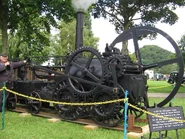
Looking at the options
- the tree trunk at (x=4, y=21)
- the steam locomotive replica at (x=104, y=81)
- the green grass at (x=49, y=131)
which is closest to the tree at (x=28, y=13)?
the tree trunk at (x=4, y=21)

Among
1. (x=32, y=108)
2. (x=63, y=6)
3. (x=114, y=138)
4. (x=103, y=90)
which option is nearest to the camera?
(x=114, y=138)

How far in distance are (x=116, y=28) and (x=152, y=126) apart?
18470 mm

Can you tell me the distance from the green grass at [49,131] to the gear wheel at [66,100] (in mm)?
234

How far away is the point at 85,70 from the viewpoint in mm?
6457

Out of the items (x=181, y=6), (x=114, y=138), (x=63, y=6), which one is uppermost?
(x=181, y=6)

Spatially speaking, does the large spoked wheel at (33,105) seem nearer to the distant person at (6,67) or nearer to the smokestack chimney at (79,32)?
the distant person at (6,67)

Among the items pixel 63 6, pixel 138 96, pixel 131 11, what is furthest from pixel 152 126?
pixel 131 11

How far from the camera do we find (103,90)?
6.20m

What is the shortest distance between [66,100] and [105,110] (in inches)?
49.3

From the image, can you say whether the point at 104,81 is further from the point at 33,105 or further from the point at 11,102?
the point at 11,102

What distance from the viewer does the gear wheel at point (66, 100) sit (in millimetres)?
6809

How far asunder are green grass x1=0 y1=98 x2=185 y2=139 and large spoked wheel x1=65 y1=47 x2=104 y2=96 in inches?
35.4

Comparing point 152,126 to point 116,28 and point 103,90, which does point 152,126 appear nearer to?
point 103,90

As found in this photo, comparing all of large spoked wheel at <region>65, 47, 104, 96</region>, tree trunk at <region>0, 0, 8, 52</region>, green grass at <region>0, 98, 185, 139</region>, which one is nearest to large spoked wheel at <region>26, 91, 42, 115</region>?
green grass at <region>0, 98, 185, 139</region>
